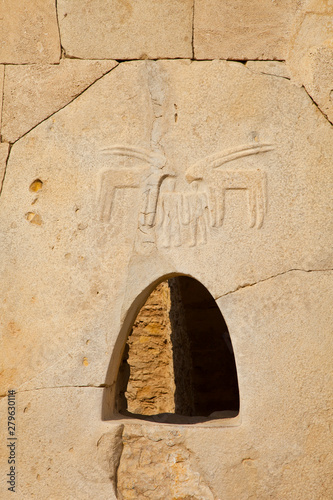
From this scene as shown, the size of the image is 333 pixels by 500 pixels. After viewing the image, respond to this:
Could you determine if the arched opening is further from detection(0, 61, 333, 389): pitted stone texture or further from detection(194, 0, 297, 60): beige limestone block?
detection(194, 0, 297, 60): beige limestone block

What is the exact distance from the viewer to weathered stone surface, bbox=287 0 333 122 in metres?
2.87

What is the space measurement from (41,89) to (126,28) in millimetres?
542

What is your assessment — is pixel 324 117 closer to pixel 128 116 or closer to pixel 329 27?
pixel 329 27

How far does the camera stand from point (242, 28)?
9.68 ft

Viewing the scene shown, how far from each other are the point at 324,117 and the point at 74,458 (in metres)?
2.02

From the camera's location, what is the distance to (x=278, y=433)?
264cm

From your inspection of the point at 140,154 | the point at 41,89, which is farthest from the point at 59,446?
the point at 41,89

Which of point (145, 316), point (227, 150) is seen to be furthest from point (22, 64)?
point (145, 316)

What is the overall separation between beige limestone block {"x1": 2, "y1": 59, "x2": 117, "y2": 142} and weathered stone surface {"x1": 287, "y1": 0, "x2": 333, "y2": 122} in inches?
36.4

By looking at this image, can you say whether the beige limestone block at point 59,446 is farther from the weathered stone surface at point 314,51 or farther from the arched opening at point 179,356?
the arched opening at point 179,356

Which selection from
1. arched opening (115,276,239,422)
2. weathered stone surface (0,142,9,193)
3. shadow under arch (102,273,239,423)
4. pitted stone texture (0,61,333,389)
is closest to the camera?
pitted stone texture (0,61,333,389)

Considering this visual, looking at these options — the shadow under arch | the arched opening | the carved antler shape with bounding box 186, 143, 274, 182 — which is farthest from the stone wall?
the shadow under arch

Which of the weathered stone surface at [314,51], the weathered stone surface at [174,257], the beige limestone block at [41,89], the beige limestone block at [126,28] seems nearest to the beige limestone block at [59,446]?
the weathered stone surface at [174,257]

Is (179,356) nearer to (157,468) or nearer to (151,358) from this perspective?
(151,358)
